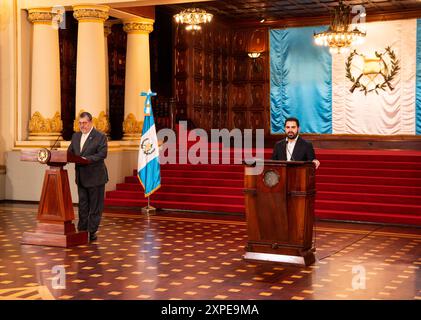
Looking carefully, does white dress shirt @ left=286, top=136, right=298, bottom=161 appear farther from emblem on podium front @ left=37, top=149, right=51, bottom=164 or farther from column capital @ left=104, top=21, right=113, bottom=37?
column capital @ left=104, top=21, right=113, bottom=37

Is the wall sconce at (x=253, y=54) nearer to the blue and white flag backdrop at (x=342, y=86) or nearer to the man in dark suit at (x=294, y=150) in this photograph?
the blue and white flag backdrop at (x=342, y=86)

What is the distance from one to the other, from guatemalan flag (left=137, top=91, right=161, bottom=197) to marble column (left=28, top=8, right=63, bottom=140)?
2.28m

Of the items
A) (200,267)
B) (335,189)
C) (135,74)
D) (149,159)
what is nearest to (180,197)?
(149,159)

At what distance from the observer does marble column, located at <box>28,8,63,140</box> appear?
12.6m

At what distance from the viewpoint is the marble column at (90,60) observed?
12.4 metres

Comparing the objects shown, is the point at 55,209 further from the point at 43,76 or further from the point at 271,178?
the point at 43,76

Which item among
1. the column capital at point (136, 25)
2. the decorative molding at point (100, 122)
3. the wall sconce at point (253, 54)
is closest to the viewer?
the decorative molding at point (100, 122)

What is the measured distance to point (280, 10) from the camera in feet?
54.3

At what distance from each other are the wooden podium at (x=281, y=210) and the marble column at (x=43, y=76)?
22.6 feet

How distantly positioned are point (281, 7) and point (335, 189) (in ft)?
21.5

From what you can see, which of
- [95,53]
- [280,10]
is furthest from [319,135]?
[95,53]

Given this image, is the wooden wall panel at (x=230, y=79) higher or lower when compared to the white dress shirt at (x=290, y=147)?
higher

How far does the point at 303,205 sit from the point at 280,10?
35.5 feet

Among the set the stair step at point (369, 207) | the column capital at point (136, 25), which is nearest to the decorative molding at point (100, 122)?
the column capital at point (136, 25)
